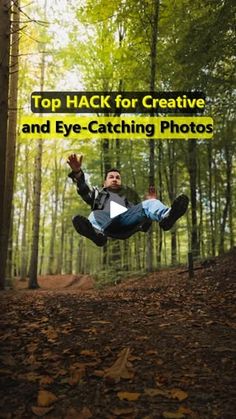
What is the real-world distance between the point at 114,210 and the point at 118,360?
1973 mm

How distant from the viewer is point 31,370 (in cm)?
389

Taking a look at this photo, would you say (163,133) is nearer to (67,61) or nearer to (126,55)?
(126,55)

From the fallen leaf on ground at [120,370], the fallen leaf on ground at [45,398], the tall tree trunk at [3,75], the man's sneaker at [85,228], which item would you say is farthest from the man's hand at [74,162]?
the fallen leaf on ground at [45,398]

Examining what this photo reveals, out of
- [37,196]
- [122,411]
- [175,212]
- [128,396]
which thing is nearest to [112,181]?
[175,212]

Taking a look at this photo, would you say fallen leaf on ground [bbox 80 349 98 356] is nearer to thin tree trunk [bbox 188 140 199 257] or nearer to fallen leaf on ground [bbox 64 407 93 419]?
fallen leaf on ground [bbox 64 407 93 419]

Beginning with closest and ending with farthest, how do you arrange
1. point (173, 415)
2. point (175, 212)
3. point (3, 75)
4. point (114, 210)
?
point (173, 415)
point (175, 212)
point (114, 210)
point (3, 75)

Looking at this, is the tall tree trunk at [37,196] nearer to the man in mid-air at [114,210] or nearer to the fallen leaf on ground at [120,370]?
the man in mid-air at [114,210]

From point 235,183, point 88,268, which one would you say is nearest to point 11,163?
point 235,183

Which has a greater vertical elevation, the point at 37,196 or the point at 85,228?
the point at 37,196

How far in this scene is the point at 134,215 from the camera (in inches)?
204

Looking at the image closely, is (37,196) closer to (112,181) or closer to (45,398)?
(112,181)

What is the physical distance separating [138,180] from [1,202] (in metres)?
12.6

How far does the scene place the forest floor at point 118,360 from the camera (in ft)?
10.8

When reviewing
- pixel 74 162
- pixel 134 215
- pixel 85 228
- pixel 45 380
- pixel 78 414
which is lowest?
pixel 78 414
